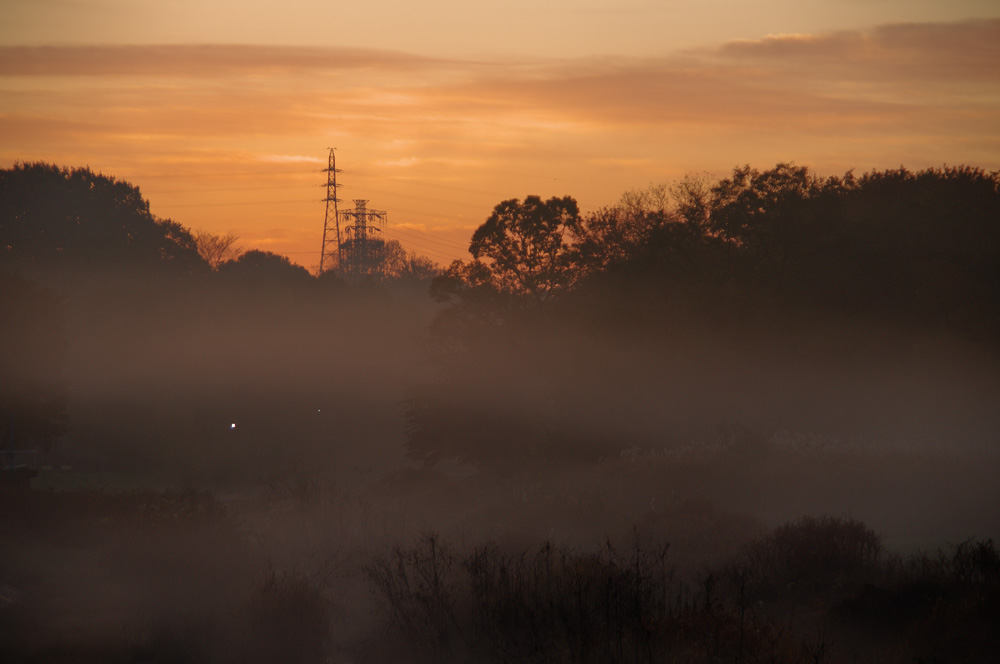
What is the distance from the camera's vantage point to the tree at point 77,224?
6206cm

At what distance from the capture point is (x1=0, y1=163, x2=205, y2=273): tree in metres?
62.1

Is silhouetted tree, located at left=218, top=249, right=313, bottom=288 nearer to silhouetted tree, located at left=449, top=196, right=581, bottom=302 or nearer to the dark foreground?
silhouetted tree, located at left=449, top=196, right=581, bottom=302

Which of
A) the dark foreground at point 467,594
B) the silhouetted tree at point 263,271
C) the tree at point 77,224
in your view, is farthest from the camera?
the silhouetted tree at point 263,271

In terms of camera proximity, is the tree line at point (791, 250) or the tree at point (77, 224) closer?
the tree line at point (791, 250)

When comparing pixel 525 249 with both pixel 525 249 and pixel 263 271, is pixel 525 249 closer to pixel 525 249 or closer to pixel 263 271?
pixel 525 249

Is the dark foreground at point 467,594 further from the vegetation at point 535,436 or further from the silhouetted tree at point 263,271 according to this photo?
the silhouetted tree at point 263,271

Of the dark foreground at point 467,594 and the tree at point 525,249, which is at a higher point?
the tree at point 525,249

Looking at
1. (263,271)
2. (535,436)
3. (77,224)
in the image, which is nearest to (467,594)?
(535,436)

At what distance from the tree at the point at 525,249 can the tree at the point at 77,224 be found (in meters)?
31.4

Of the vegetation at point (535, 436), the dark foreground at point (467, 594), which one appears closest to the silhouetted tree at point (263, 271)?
the vegetation at point (535, 436)

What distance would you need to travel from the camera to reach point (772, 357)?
3462 centimetres

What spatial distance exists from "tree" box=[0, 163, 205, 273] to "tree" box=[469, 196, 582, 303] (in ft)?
103

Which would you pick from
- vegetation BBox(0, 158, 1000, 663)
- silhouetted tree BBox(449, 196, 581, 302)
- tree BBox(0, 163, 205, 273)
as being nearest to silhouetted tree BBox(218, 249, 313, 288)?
vegetation BBox(0, 158, 1000, 663)

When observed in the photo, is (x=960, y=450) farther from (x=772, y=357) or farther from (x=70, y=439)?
(x=70, y=439)
